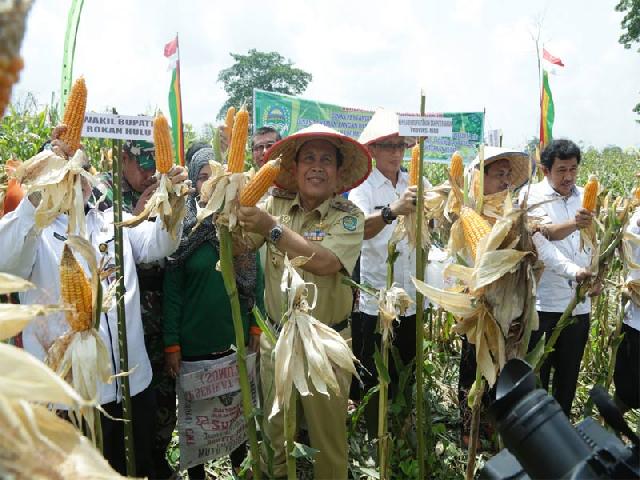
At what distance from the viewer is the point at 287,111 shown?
6969mm

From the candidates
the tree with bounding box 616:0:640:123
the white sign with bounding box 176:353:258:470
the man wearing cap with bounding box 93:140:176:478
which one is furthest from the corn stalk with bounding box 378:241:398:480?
the tree with bounding box 616:0:640:123

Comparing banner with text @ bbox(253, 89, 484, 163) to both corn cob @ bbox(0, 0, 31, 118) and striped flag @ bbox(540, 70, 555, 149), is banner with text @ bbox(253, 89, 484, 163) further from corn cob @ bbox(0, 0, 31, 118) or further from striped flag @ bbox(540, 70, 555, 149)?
corn cob @ bbox(0, 0, 31, 118)

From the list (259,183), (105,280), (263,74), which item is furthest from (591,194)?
(263,74)

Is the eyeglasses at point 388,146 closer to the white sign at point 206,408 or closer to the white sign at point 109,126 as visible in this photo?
the white sign at point 206,408

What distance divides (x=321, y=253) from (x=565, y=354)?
6.16 ft

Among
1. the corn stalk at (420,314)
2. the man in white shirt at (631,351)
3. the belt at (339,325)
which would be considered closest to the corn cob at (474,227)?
the corn stalk at (420,314)

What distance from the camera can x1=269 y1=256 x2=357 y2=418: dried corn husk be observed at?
1356mm

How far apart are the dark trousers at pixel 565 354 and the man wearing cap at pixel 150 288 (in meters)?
2.08

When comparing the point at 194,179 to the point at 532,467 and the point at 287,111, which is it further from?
the point at 287,111

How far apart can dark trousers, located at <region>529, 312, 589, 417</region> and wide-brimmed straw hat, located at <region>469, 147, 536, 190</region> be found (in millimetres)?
863

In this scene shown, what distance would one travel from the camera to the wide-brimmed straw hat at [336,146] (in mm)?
2189

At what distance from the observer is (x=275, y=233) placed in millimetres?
1746

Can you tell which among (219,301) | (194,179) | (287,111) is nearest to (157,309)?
(219,301)

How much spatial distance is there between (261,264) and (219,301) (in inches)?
13.0
